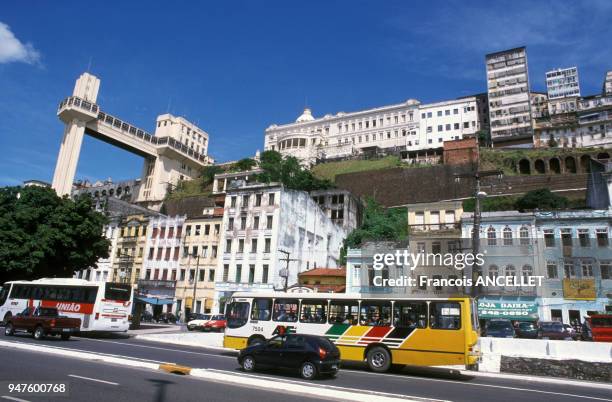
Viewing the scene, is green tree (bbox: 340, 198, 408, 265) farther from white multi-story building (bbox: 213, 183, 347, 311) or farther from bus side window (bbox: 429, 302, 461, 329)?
bus side window (bbox: 429, 302, 461, 329)

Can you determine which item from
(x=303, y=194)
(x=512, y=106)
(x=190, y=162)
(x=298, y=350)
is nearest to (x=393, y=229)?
(x=303, y=194)

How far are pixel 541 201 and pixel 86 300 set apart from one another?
55923 mm

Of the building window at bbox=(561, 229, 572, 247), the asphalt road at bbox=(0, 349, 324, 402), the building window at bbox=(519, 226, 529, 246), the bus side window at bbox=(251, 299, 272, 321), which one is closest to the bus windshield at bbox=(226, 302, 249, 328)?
the bus side window at bbox=(251, 299, 272, 321)

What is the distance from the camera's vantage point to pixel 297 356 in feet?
45.8

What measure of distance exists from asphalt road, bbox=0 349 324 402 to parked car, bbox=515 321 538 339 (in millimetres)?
21958

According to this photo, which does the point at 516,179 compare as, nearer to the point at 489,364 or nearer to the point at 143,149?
the point at 489,364

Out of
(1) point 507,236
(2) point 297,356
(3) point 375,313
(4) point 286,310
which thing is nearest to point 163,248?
(4) point 286,310

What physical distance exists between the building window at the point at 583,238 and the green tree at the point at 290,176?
4461 cm

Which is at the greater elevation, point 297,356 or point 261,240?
point 261,240

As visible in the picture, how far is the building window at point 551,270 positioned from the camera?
3675cm

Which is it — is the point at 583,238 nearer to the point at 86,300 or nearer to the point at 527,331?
the point at 527,331

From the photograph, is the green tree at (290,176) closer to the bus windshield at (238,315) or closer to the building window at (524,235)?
the building window at (524,235)

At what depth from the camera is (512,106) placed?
329 ft

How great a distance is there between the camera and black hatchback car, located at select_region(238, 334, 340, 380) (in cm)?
1361
